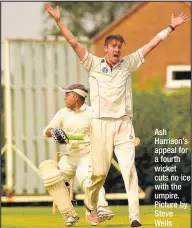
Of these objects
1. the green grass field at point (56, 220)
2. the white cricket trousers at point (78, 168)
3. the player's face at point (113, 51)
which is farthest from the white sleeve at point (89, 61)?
the green grass field at point (56, 220)

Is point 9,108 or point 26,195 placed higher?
point 9,108

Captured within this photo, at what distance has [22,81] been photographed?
1780 centimetres

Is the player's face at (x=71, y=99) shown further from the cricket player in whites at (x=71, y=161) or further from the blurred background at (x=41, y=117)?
the blurred background at (x=41, y=117)

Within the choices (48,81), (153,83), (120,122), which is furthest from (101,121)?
(153,83)

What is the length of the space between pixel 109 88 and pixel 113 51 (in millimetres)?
358

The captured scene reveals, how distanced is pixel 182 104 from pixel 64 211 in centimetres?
891

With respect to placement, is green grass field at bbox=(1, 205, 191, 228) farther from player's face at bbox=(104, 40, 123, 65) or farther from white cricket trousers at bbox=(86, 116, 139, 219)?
player's face at bbox=(104, 40, 123, 65)

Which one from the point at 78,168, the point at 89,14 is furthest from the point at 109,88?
the point at 89,14

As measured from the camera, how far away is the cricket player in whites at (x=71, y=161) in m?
11.3

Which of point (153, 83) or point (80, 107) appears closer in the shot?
point (80, 107)

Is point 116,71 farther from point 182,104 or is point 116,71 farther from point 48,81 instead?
point 182,104

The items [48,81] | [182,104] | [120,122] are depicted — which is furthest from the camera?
[182,104]

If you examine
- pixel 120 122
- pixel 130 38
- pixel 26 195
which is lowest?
pixel 26 195

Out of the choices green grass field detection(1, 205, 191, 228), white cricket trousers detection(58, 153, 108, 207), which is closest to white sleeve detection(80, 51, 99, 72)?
white cricket trousers detection(58, 153, 108, 207)
